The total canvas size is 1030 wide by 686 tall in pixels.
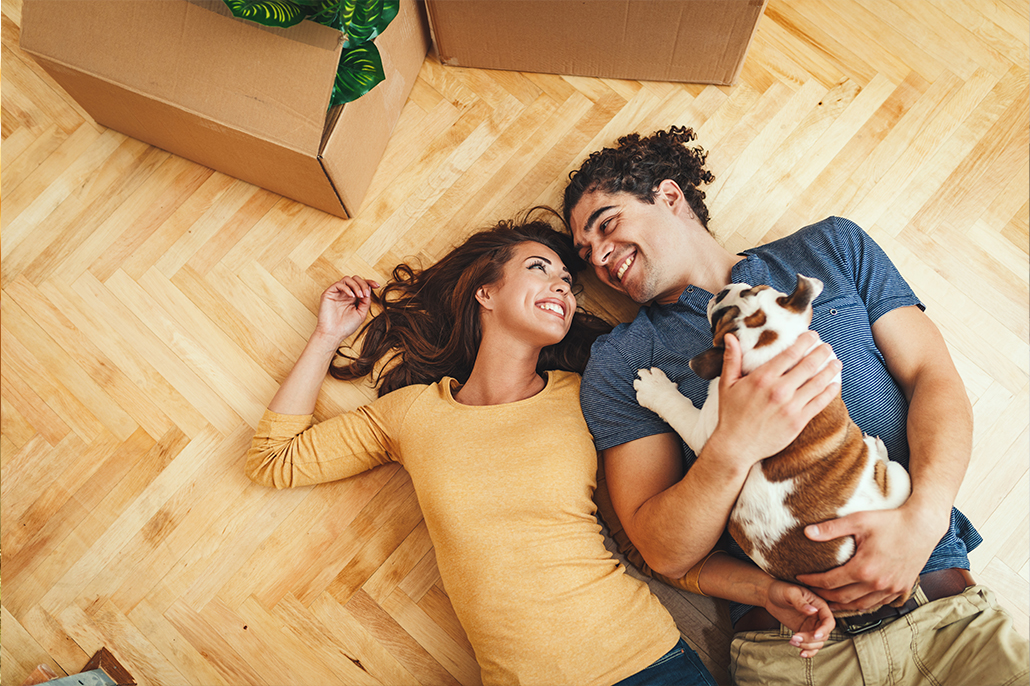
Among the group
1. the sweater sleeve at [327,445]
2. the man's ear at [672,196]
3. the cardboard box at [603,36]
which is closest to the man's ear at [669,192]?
the man's ear at [672,196]

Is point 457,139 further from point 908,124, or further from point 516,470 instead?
point 908,124

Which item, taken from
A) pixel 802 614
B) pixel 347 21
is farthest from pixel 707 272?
pixel 347 21

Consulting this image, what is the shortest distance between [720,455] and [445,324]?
89 cm

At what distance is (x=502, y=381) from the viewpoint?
5.07 ft

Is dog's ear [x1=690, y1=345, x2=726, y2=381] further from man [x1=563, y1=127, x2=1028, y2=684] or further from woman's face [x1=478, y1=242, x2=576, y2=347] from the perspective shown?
woman's face [x1=478, y1=242, x2=576, y2=347]

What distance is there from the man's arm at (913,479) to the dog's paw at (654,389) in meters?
0.38

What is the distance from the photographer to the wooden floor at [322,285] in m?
1.65

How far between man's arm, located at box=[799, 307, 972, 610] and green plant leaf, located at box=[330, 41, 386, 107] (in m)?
1.37

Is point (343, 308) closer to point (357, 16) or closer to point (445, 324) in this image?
point (445, 324)

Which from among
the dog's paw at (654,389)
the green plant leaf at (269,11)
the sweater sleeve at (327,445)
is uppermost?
the green plant leaf at (269,11)

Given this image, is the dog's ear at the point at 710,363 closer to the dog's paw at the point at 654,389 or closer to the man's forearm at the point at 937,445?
the dog's paw at the point at 654,389

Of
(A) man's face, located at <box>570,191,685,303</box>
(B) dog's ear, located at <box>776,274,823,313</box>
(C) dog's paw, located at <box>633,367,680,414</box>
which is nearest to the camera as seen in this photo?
(B) dog's ear, located at <box>776,274,823,313</box>

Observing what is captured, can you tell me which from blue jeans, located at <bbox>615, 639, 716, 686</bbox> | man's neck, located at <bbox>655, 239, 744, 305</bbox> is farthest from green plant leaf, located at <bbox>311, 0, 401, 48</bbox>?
blue jeans, located at <bbox>615, 639, 716, 686</bbox>

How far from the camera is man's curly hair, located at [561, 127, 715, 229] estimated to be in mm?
1574
